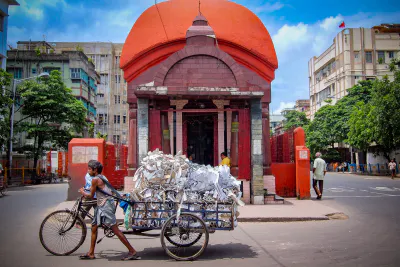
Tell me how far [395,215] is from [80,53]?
39816 millimetres

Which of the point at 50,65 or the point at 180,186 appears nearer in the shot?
the point at 180,186

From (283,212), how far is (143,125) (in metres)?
5.37

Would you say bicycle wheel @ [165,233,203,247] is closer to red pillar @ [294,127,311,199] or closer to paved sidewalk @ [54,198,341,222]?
paved sidewalk @ [54,198,341,222]

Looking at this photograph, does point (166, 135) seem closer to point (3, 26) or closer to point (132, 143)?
point (132, 143)

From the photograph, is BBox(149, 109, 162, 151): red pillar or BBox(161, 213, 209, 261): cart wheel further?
BBox(149, 109, 162, 151): red pillar

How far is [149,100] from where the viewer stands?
13125 millimetres

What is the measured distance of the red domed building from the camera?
12875 millimetres

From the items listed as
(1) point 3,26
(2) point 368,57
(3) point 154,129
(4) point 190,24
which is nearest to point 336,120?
(2) point 368,57

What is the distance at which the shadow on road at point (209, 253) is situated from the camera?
623 centimetres

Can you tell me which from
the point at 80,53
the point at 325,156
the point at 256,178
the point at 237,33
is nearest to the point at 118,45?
the point at 80,53

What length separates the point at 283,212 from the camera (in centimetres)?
1098

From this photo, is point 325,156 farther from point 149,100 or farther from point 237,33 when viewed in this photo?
point 149,100

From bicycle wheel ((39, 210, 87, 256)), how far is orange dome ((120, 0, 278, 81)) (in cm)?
1069

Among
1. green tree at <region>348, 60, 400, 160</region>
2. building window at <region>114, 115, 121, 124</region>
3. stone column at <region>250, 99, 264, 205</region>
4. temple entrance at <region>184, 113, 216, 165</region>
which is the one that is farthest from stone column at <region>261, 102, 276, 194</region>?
building window at <region>114, 115, 121, 124</region>
